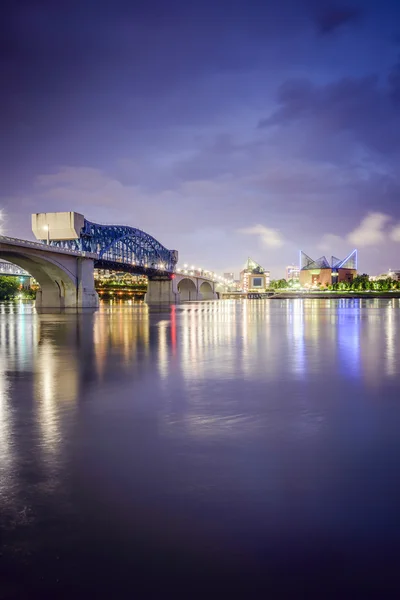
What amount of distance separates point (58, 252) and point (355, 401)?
2641 inches

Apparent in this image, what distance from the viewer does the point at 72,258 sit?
7694cm

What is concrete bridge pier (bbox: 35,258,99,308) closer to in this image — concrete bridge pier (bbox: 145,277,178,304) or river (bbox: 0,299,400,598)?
concrete bridge pier (bbox: 145,277,178,304)

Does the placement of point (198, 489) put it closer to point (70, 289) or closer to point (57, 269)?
point (57, 269)

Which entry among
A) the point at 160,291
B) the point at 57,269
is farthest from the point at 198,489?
the point at 160,291

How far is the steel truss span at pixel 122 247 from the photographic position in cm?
9564

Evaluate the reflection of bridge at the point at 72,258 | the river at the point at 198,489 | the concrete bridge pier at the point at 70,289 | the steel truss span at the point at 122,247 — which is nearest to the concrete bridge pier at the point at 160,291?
the reflection of bridge at the point at 72,258

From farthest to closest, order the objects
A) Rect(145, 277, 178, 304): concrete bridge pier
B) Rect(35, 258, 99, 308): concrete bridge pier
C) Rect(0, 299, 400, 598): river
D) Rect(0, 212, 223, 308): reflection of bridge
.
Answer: Rect(145, 277, 178, 304): concrete bridge pier, Rect(35, 258, 99, 308): concrete bridge pier, Rect(0, 212, 223, 308): reflection of bridge, Rect(0, 299, 400, 598): river

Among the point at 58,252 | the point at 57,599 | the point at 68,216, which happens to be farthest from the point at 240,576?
the point at 68,216

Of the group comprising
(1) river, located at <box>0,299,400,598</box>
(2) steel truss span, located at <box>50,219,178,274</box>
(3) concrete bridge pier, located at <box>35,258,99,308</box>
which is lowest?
(1) river, located at <box>0,299,400,598</box>

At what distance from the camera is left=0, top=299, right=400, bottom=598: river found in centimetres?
367

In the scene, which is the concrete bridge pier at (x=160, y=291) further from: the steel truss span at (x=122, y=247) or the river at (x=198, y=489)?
the river at (x=198, y=489)

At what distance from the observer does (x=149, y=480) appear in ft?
17.5

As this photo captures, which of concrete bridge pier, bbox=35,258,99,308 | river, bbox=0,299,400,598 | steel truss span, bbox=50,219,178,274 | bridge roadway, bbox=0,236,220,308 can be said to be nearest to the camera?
river, bbox=0,299,400,598

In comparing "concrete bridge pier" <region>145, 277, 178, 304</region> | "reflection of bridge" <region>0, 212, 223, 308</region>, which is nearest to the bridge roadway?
"reflection of bridge" <region>0, 212, 223, 308</region>
